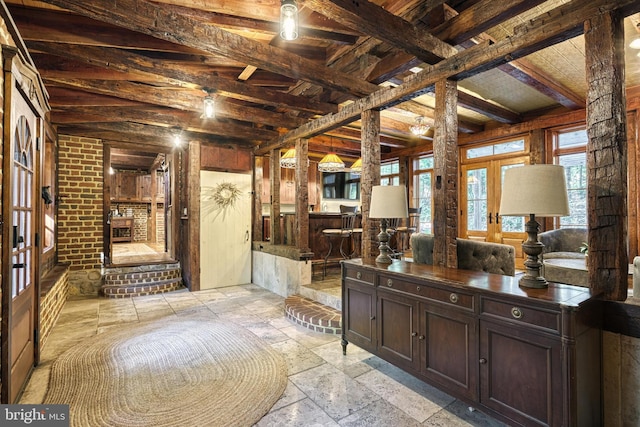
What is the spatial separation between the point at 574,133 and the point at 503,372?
513cm

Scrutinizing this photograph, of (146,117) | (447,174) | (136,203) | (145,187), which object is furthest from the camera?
(136,203)

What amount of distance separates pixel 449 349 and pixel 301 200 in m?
3.16

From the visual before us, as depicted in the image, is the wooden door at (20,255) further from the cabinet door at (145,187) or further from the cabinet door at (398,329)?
the cabinet door at (145,187)

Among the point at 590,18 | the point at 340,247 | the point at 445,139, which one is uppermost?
the point at 590,18

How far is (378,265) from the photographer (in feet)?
9.05

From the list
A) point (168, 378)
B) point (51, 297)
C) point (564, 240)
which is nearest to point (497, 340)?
point (168, 378)

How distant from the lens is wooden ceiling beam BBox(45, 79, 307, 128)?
11.7 feet

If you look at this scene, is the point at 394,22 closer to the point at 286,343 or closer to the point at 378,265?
the point at 378,265

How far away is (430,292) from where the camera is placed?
2.19 metres

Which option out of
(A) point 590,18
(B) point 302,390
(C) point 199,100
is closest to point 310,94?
(C) point 199,100

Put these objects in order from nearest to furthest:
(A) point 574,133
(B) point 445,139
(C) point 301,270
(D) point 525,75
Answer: (B) point 445,139, (D) point 525,75, (C) point 301,270, (A) point 574,133

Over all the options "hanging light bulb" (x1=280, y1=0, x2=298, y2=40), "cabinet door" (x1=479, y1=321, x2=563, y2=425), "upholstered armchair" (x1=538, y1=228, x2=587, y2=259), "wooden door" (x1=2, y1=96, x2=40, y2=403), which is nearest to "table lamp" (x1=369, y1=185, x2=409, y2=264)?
"cabinet door" (x1=479, y1=321, x2=563, y2=425)

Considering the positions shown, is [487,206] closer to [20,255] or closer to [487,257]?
[487,257]

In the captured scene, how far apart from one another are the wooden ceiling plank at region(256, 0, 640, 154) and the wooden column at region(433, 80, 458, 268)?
169mm
